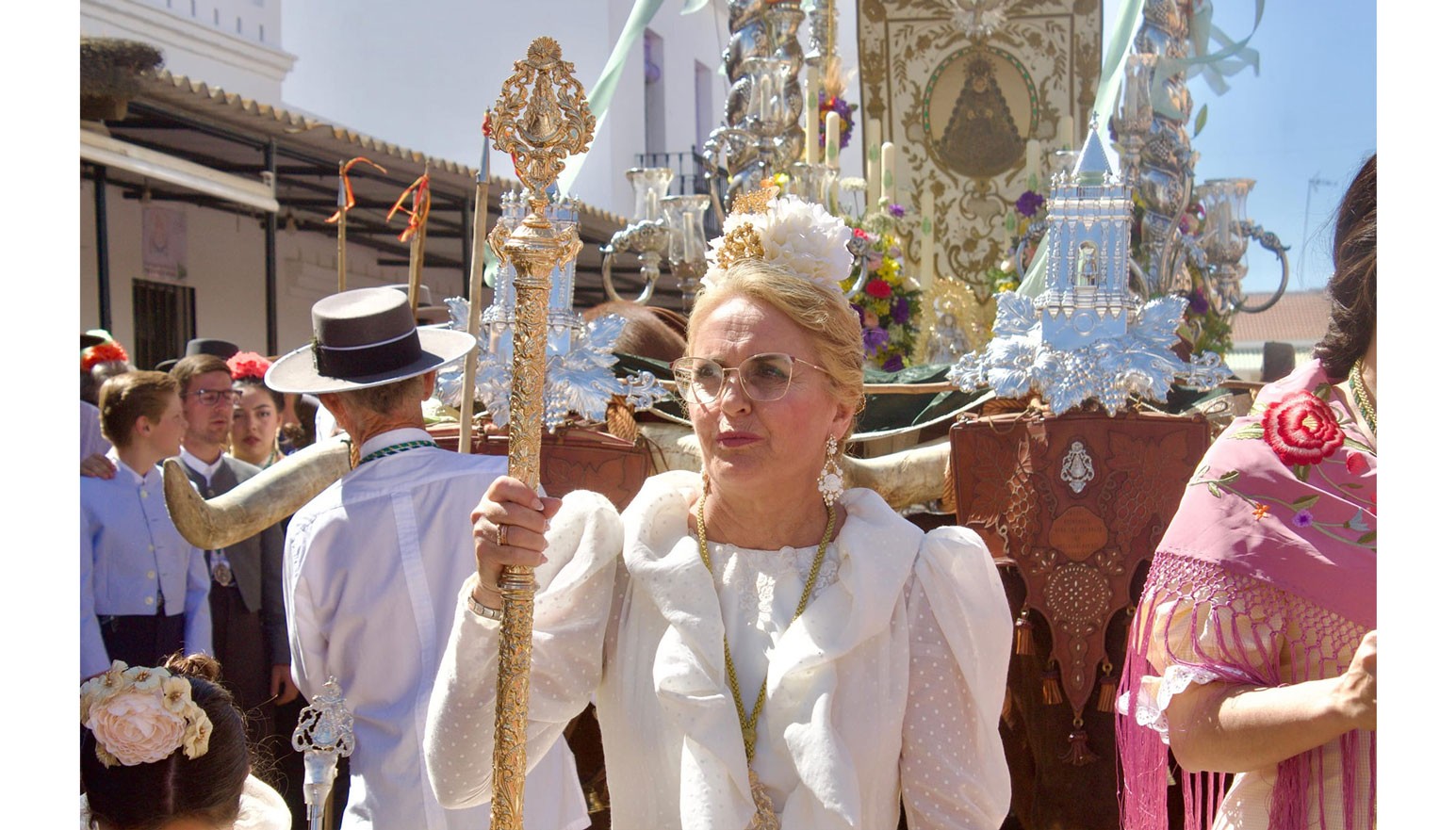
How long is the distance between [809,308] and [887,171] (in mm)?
4563

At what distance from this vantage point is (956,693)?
1749 millimetres

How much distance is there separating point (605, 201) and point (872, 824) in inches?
526

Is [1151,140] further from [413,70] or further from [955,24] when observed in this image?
[413,70]

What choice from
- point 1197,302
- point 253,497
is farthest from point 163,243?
point 1197,302

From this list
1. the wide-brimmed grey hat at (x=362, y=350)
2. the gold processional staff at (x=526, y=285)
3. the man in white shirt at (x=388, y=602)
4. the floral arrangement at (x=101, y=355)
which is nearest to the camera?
the gold processional staff at (x=526, y=285)

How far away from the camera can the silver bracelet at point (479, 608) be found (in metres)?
1.71

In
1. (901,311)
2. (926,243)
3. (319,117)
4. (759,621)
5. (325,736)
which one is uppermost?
(319,117)

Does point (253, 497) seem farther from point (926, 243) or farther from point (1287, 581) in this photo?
point (926, 243)

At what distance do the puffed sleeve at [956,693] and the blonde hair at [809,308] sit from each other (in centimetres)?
28

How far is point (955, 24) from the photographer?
641 centimetres

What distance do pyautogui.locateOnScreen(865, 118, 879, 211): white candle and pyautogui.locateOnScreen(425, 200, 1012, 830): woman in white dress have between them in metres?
4.31

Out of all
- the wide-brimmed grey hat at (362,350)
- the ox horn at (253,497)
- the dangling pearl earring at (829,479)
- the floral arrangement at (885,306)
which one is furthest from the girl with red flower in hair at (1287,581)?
the floral arrangement at (885,306)

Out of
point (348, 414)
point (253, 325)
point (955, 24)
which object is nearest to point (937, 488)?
point (348, 414)

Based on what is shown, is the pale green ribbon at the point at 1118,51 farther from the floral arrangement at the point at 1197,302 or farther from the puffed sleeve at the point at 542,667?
the puffed sleeve at the point at 542,667
